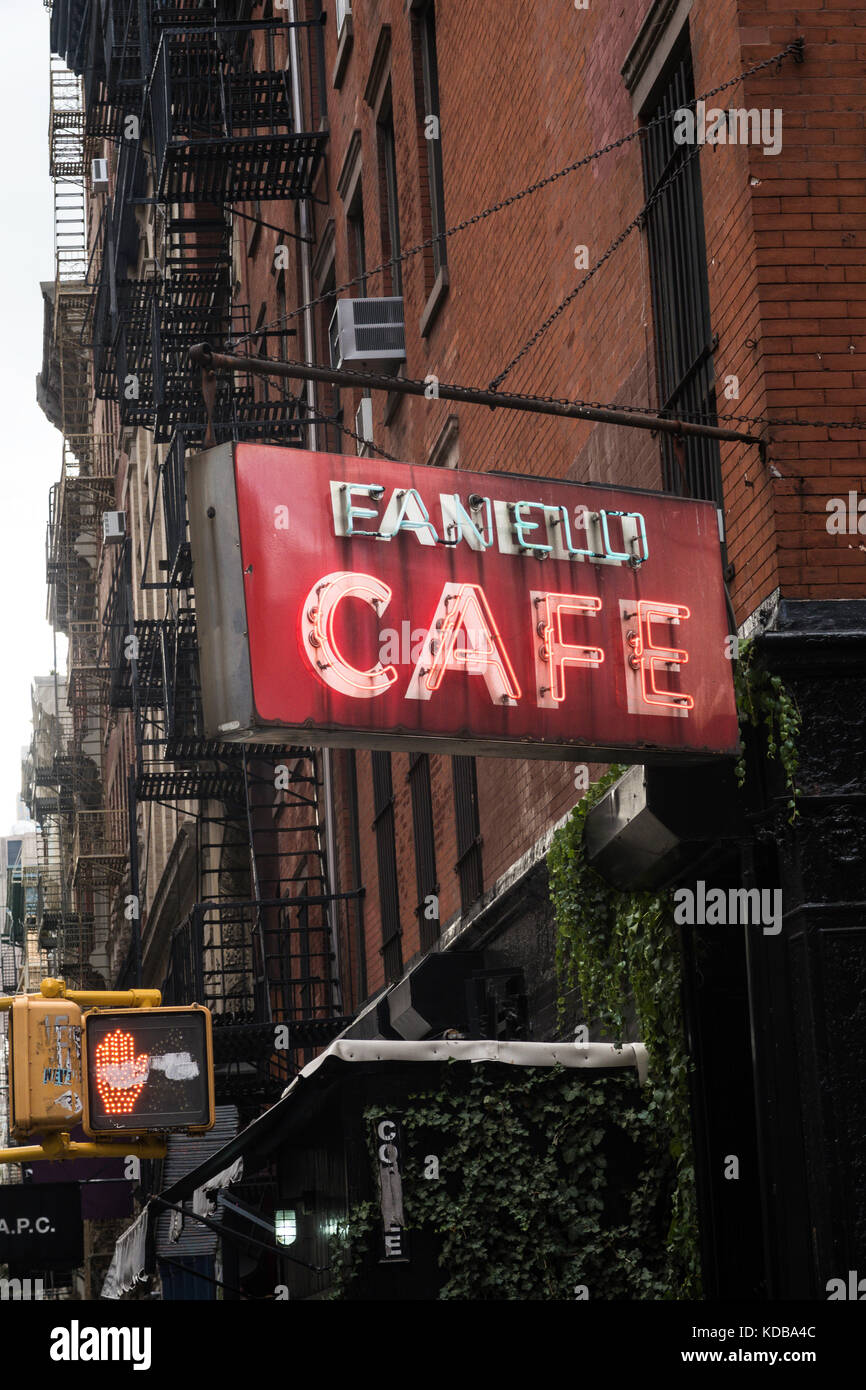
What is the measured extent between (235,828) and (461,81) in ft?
51.5

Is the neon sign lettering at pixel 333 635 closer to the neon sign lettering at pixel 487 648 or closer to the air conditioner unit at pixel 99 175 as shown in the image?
the neon sign lettering at pixel 487 648

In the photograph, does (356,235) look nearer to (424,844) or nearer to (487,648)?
(424,844)

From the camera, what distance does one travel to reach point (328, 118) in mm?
22406

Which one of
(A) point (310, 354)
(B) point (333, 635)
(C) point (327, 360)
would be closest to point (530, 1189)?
(B) point (333, 635)

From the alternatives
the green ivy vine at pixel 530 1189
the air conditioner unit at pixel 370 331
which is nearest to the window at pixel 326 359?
the air conditioner unit at pixel 370 331

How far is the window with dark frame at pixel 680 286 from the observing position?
10.9 metres

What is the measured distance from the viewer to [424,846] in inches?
711

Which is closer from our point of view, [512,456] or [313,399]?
[512,456]

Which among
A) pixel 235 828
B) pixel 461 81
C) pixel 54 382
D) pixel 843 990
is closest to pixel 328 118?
pixel 461 81

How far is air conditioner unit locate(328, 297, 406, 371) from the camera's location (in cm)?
1775

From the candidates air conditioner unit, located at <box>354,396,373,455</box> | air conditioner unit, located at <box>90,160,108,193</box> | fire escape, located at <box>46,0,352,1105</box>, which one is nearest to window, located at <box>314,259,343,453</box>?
fire escape, located at <box>46,0,352,1105</box>

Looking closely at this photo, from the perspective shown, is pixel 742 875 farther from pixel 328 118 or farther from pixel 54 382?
pixel 54 382

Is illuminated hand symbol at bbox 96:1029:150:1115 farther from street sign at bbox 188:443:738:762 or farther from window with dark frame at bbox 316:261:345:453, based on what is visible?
window with dark frame at bbox 316:261:345:453
